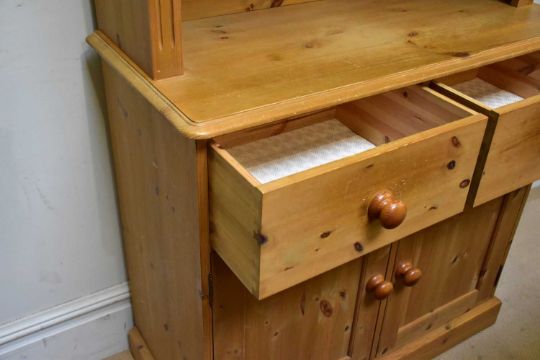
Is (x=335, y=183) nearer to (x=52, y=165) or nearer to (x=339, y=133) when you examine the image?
(x=339, y=133)

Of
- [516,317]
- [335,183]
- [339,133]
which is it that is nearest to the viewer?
[335,183]

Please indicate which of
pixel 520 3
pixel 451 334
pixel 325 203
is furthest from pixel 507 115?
pixel 451 334

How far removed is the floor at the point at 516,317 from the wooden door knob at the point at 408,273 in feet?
1.33

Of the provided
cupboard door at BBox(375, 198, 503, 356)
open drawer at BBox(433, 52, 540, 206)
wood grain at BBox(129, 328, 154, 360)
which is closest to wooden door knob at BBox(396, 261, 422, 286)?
cupboard door at BBox(375, 198, 503, 356)

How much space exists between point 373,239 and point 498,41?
498 millimetres

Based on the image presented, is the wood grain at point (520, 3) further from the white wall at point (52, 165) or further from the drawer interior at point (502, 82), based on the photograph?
the white wall at point (52, 165)

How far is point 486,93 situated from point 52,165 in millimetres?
898

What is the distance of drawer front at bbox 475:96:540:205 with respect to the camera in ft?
3.23

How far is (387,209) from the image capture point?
855 millimetres

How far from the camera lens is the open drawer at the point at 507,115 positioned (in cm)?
98

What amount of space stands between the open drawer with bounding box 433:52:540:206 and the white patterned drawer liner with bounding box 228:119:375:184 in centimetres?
19

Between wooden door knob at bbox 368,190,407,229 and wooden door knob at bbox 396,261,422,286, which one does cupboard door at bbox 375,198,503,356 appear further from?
wooden door knob at bbox 368,190,407,229

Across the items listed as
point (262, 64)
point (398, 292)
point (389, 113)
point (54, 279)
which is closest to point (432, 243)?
point (398, 292)

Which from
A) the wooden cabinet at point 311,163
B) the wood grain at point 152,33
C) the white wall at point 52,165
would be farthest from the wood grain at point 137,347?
the wood grain at point 152,33
